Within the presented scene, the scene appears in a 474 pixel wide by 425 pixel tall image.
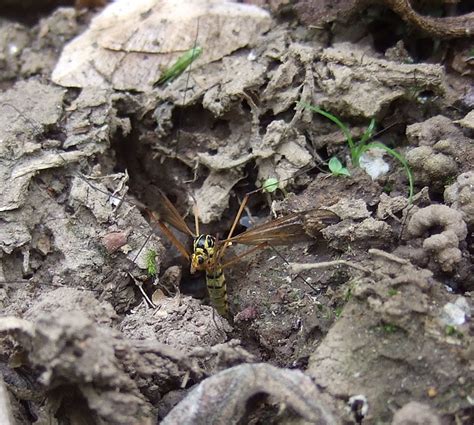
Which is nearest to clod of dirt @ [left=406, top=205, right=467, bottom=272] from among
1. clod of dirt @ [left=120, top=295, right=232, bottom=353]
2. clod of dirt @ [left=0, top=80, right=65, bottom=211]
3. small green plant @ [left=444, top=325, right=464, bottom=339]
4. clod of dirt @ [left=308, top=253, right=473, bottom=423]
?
clod of dirt @ [left=308, top=253, right=473, bottom=423]

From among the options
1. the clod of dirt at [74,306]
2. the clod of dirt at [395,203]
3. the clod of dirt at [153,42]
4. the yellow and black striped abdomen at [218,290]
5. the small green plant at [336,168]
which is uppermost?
the clod of dirt at [153,42]

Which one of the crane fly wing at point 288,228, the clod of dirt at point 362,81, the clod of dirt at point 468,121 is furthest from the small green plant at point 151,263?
the clod of dirt at point 468,121

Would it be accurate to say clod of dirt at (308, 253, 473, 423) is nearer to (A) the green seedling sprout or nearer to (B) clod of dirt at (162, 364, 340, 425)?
(B) clod of dirt at (162, 364, 340, 425)

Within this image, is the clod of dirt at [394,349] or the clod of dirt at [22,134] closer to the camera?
the clod of dirt at [394,349]

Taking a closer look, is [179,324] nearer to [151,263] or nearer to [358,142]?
[151,263]

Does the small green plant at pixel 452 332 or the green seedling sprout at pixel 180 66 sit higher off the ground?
the green seedling sprout at pixel 180 66

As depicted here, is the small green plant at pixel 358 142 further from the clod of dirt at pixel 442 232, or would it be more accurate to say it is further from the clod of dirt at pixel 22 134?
the clod of dirt at pixel 22 134

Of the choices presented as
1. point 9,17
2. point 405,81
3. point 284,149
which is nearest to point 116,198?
point 284,149
